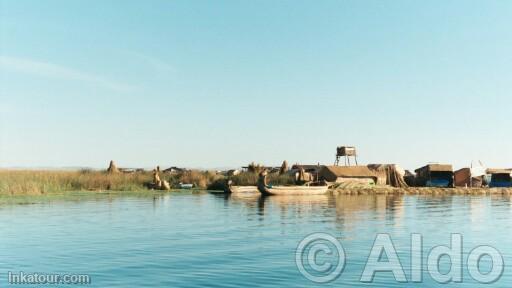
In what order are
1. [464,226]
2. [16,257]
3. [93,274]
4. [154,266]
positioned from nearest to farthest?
[93,274] < [154,266] < [16,257] < [464,226]

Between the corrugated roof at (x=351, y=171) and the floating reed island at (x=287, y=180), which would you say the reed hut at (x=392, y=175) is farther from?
the corrugated roof at (x=351, y=171)

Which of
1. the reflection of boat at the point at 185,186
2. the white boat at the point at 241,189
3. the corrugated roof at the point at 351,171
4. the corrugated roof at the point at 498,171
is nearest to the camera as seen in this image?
the white boat at the point at 241,189

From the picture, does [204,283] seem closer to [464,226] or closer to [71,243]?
[71,243]

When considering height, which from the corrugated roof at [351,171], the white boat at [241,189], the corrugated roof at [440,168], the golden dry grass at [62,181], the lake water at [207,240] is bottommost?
the lake water at [207,240]

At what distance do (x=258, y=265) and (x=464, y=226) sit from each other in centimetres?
1535

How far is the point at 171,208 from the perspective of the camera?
34781 millimetres

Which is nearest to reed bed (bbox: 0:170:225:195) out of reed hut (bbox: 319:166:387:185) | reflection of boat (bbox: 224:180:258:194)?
reflection of boat (bbox: 224:180:258:194)

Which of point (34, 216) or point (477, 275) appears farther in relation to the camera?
point (34, 216)

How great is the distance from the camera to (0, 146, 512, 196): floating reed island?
44.3 metres

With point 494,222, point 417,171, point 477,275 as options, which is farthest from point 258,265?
point 417,171

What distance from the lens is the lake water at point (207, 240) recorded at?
1449 cm

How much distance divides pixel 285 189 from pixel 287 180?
33.7ft

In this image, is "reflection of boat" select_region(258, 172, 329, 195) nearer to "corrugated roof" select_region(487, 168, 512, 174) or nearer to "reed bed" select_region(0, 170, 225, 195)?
"reed bed" select_region(0, 170, 225, 195)

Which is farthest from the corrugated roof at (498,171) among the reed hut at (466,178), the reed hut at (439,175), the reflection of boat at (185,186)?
the reflection of boat at (185,186)
